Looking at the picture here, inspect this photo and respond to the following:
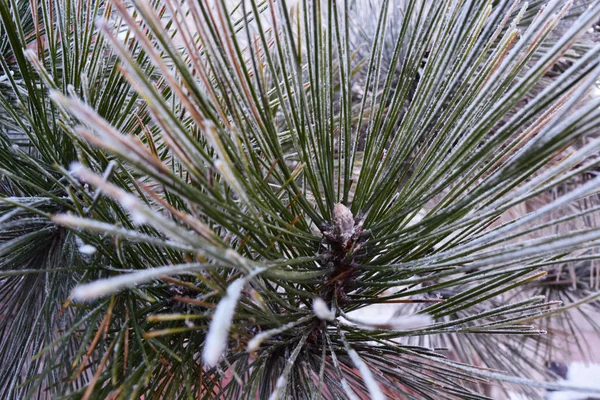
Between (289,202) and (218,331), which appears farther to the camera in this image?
(289,202)

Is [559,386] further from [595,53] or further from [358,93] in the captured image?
[358,93]

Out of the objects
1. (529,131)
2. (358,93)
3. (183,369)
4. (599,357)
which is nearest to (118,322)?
(183,369)

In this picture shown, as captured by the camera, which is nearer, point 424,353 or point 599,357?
point 424,353

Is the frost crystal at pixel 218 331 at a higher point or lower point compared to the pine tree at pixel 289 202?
lower

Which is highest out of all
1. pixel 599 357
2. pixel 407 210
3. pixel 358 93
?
pixel 358 93

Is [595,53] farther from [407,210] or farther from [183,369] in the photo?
[183,369]

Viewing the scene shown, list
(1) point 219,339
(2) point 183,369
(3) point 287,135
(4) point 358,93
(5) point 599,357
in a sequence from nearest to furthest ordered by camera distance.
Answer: (1) point 219,339 < (2) point 183,369 < (3) point 287,135 < (4) point 358,93 < (5) point 599,357

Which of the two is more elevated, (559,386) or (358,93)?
(358,93)

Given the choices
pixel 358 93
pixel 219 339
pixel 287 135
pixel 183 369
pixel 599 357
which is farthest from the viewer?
pixel 599 357

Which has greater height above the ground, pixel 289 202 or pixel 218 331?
pixel 289 202

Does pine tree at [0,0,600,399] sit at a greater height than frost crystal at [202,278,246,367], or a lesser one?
greater
